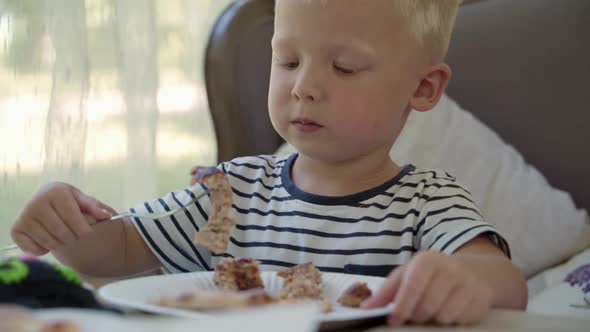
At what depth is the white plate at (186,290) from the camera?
605mm

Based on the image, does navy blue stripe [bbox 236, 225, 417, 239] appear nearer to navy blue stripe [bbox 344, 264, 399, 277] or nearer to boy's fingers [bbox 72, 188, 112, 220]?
navy blue stripe [bbox 344, 264, 399, 277]

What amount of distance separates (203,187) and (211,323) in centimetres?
57

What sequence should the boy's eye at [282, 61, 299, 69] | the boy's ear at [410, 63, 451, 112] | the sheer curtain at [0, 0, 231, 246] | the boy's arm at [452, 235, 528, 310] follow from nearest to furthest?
the boy's arm at [452, 235, 528, 310], the boy's eye at [282, 61, 299, 69], the boy's ear at [410, 63, 451, 112], the sheer curtain at [0, 0, 231, 246]

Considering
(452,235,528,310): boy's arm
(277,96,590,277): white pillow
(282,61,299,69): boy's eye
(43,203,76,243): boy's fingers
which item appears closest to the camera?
(452,235,528,310): boy's arm

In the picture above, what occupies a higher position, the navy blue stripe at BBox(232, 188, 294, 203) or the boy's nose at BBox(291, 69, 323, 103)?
the boy's nose at BBox(291, 69, 323, 103)

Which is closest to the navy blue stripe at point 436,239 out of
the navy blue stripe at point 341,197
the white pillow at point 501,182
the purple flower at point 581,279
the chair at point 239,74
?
the navy blue stripe at point 341,197

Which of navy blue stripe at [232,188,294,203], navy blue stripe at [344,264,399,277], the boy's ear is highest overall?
the boy's ear

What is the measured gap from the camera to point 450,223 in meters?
0.94

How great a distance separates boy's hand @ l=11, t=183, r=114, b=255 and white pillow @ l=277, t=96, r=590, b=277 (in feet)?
2.12

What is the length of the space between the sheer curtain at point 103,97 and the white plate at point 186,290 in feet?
1.83

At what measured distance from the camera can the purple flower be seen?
115cm

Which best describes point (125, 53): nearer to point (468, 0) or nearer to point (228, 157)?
point (228, 157)

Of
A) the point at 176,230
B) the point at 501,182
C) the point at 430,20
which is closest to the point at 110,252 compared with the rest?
the point at 176,230

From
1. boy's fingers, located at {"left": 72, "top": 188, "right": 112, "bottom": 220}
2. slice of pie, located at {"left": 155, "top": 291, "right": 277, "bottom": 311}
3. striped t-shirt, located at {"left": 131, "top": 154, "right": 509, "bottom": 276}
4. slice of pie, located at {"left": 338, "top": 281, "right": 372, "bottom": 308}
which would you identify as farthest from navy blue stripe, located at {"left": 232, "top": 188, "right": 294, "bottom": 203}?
slice of pie, located at {"left": 155, "top": 291, "right": 277, "bottom": 311}
